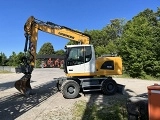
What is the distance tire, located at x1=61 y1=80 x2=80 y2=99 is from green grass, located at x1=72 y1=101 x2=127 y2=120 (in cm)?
242

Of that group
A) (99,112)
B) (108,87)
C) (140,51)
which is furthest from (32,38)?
(140,51)

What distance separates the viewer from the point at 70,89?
14648mm

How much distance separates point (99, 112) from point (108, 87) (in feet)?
16.9

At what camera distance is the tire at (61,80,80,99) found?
14.4 meters

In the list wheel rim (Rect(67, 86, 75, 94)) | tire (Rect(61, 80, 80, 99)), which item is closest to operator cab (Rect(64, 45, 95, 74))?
tire (Rect(61, 80, 80, 99))

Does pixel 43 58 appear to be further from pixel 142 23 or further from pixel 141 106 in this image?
pixel 141 106

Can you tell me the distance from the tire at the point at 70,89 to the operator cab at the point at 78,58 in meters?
0.84

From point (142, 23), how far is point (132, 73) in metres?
6.37

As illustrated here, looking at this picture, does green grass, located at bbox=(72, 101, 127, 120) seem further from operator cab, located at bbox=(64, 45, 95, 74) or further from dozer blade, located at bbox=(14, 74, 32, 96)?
dozer blade, located at bbox=(14, 74, 32, 96)

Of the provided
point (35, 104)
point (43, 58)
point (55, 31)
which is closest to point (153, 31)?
point (55, 31)

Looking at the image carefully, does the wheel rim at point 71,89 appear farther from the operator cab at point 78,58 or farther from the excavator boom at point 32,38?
the excavator boom at point 32,38

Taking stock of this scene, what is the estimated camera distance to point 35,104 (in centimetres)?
1253

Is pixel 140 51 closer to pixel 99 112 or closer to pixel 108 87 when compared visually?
pixel 108 87

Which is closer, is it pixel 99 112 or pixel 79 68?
pixel 99 112
